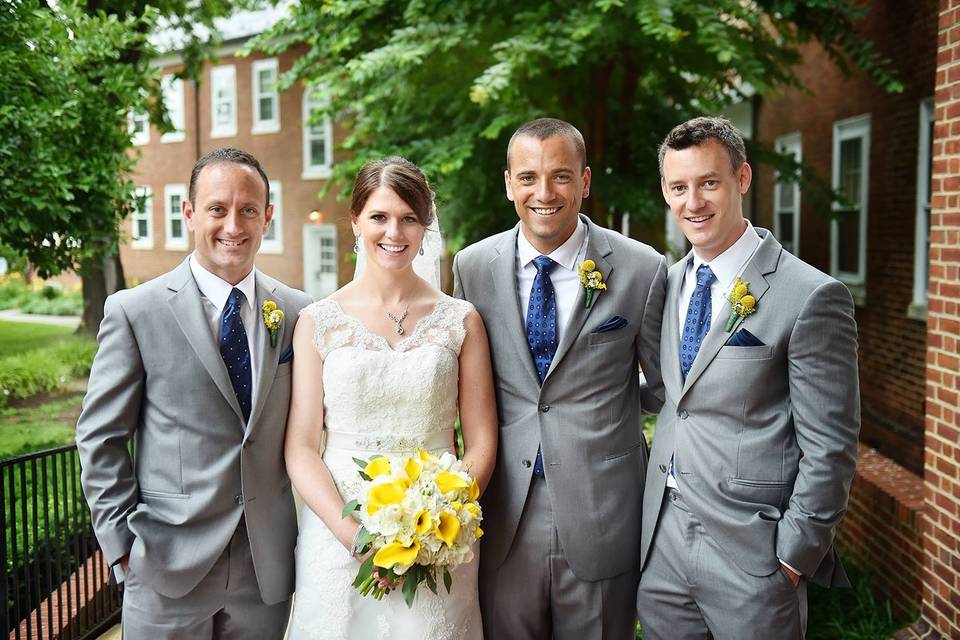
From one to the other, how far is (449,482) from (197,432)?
3.00ft

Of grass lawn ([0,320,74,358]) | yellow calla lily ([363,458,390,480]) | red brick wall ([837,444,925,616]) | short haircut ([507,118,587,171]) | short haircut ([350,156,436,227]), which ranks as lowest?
red brick wall ([837,444,925,616])

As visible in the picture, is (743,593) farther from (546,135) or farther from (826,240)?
(826,240)

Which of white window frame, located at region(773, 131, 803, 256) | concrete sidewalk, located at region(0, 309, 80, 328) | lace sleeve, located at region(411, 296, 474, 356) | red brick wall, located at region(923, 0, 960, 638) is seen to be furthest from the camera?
white window frame, located at region(773, 131, 803, 256)

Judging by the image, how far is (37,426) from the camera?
752cm

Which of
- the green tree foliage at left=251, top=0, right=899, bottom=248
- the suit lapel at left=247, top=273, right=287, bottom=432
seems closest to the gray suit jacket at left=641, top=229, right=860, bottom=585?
the suit lapel at left=247, top=273, right=287, bottom=432

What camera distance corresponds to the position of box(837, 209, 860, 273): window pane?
10.6 meters

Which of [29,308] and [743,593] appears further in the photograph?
[29,308]

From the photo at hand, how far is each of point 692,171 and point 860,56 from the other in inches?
222

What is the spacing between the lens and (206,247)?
9.73 ft

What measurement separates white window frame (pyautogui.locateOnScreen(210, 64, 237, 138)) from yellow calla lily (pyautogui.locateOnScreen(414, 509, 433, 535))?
2363cm

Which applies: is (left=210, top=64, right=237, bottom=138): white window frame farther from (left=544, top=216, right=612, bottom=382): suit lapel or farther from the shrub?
(left=544, top=216, right=612, bottom=382): suit lapel

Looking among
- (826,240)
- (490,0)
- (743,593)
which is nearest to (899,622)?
(743,593)

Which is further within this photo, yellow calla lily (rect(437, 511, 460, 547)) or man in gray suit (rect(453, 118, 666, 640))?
man in gray suit (rect(453, 118, 666, 640))

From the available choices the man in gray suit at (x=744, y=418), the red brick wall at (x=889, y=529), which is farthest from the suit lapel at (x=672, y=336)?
the red brick wall at (x=889, y=529)
